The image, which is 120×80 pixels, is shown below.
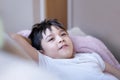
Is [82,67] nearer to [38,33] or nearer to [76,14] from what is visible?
[38,33]

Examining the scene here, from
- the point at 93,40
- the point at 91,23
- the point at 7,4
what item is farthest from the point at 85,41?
the point at 7,4

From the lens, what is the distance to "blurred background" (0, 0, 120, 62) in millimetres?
1610

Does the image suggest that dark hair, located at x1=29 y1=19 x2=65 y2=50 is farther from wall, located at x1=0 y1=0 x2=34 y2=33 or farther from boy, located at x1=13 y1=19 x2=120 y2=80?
wall, located at x1=0 y1=0 x2=34 y2=33

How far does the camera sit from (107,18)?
1653mm

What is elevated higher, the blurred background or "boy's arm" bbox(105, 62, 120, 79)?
the blurred background

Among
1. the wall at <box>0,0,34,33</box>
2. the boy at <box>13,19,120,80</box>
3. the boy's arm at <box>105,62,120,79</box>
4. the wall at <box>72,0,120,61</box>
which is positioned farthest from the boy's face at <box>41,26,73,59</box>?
the wall at <box>0,0,34,33</box>

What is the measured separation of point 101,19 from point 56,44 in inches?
21.4

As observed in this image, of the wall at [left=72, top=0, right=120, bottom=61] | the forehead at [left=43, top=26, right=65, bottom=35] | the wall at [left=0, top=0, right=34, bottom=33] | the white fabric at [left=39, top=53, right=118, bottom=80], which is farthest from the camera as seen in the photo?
the wall at [left=0, top=0, right=34, bottom=33]

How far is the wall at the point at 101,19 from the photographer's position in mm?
1590

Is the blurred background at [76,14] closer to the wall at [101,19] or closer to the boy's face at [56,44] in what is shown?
the wall at [101,19]

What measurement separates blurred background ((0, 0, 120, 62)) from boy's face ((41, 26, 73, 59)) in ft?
0.72

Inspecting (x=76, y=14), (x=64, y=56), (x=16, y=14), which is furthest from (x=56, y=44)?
(x=16, y=14)

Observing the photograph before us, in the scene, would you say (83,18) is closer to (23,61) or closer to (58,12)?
(58,12)

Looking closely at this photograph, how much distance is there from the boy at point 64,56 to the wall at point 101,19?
0.31 metres
